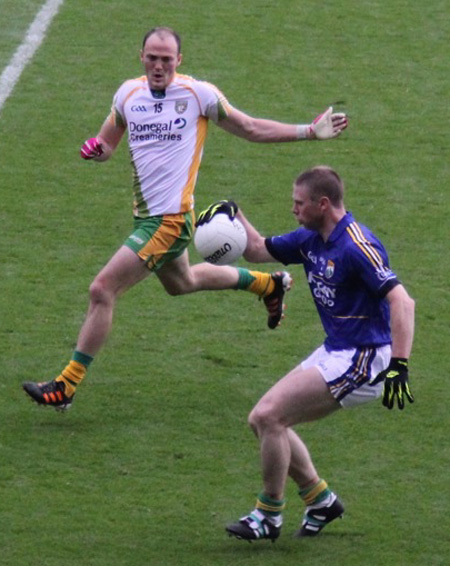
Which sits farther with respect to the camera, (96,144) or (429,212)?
(429,212)

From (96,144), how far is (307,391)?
2621mm

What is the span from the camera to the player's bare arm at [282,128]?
8930 millimetres

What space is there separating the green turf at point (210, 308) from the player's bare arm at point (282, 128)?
4.97 ft

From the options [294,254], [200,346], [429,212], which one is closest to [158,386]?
[200,346]

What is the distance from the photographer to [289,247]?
8.02m

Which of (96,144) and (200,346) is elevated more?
(96,144)

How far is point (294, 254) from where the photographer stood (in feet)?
26.3

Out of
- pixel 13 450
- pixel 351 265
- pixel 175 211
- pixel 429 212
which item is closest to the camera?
pixel 351 265

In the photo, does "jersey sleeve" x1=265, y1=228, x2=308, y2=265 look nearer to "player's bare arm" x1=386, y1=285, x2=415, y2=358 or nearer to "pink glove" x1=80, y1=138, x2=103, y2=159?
"player's bare arm" x1=386, y1=285, x2=415, y2=358

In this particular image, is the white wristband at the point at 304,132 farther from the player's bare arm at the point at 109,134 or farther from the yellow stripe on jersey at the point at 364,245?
the yellow stripe on jersey at the point at 364,245

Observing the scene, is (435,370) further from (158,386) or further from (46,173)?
(46,173)

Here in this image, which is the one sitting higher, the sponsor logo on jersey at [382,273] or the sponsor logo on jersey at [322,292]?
the sponsor logo on jersey at [382,273]

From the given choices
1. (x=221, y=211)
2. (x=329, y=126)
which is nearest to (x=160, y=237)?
(x=221, y=211)

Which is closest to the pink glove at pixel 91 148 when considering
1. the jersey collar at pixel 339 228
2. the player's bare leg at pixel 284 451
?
the jersey collar at pixel 339 228
